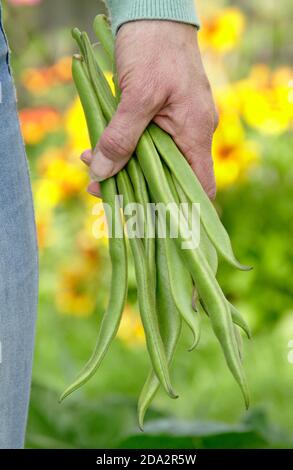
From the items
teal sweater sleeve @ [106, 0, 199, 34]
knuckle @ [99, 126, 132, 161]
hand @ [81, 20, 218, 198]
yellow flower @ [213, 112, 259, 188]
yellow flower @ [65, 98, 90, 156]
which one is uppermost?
yellow flower @ [65, 98, 90, 156]

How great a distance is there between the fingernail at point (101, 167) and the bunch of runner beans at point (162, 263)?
26mm

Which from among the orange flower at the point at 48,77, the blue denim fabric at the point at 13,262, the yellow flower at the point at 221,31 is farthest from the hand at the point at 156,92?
the orange flower at the point at 48,77

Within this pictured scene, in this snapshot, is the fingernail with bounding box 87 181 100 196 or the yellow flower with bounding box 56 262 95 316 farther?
the yellow flower with bounding box 56 262 95 316

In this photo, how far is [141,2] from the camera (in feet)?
5.03

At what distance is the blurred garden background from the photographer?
288 cm

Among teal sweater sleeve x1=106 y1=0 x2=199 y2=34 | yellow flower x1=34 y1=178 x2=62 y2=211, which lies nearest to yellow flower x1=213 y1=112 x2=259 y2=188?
yellow flower x1=34 y1=178 x2=62 y2=211

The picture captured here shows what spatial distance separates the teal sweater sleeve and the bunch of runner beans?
5.3 inches

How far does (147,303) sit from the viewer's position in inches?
59.4

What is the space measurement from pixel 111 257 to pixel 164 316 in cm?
14

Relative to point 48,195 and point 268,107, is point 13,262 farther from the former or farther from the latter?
point 268,107

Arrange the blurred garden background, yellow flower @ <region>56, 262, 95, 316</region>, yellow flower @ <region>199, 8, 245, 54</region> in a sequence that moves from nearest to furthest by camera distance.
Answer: the blurred garden background < yellow flower @ <region>56, 262, 95, 316</region> < yellow flower @ <region>199, 8, 245, 54</region>

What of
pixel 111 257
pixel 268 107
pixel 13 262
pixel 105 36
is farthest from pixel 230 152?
pixel 13 262

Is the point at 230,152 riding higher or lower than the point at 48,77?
lower

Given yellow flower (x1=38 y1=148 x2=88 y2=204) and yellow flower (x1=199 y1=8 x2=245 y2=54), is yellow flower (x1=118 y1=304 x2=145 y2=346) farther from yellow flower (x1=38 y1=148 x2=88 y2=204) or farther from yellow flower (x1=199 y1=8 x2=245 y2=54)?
yellow flower (x1=199 y1=8 x2=245 y2=54)
